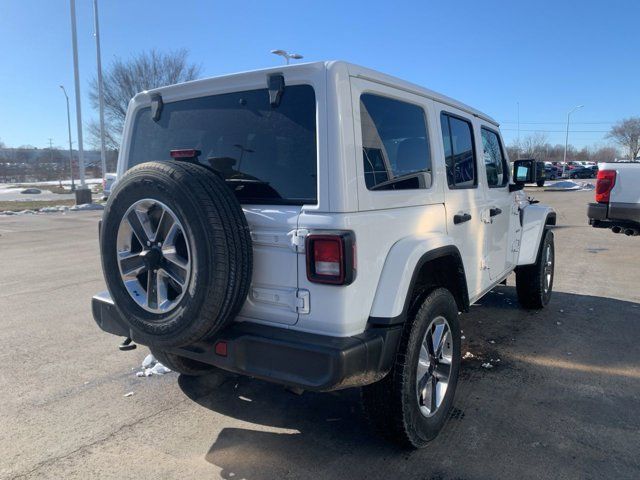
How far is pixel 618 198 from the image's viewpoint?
6766 mm

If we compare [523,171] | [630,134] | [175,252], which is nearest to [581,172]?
[630,134]

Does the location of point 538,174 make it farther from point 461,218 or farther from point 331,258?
point 331,258

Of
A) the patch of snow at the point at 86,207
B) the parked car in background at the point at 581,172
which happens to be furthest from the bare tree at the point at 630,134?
the patch of snow at the point at 86,207

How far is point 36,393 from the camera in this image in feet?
11.8

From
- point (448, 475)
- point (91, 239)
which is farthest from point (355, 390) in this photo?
point (91, 239)

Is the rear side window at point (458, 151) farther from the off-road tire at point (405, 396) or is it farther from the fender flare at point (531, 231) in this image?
the fender flare at point (531, 231)

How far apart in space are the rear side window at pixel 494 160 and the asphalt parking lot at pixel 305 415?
148 cm

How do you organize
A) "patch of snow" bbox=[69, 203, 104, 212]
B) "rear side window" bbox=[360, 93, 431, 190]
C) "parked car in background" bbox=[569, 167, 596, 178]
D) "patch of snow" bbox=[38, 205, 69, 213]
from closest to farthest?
"rear side window" bbox=[360, 93, 431, 190]
"patch of snow" bbox=[38, 205, 69, 213]
"patch of snow" bbox=[69, 203, 104, 212]
"parked car in background" bbox=[569, 167, 596, 178]

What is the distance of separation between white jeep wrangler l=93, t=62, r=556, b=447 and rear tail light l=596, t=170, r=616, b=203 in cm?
479

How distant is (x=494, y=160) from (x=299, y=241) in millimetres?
2796

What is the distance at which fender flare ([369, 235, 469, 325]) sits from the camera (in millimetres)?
2521

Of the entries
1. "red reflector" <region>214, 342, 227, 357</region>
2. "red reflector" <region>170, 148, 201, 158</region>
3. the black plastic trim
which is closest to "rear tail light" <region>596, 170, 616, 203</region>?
the black plastic trim

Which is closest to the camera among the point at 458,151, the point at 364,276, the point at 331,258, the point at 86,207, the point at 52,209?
the point at 331,258

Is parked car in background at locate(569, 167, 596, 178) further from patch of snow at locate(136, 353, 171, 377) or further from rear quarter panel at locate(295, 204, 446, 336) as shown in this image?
rear quarter panel at locate(295, 204, 446, 336)
